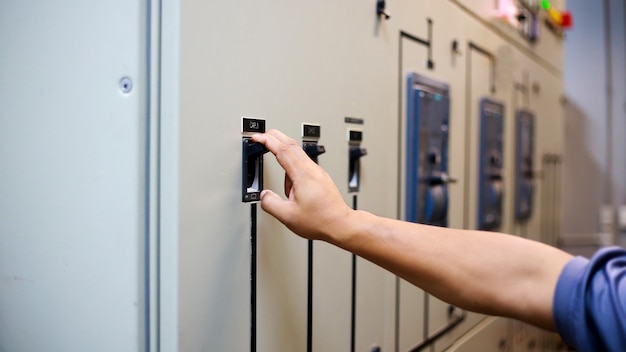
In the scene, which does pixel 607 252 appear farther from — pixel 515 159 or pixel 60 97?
pixel 515 159

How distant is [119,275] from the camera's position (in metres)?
0.90

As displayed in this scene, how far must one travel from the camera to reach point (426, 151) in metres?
1.78

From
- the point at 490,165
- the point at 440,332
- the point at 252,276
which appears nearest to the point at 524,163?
the point at 490,165

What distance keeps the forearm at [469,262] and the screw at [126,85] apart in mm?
437

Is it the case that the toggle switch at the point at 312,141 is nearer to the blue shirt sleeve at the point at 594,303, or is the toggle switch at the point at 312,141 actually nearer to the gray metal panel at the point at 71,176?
the gray metal panel at the point at 71,176

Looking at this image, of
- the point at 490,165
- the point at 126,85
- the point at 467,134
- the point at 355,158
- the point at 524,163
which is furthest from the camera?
the point at 524,163

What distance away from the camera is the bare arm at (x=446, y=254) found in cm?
73

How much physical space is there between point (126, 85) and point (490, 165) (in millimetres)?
1932

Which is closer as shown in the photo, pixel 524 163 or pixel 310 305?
pixel 310 305

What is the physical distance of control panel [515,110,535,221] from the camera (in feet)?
9.21

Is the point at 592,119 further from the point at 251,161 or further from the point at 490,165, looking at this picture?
the point at 251,161

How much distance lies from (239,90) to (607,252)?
2.23ft

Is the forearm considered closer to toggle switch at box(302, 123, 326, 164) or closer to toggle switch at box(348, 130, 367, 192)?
toggle switch at box(302, 123, 326, 164)

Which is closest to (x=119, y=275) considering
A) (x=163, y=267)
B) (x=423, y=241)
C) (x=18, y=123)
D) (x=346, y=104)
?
(x=163, y=267)
